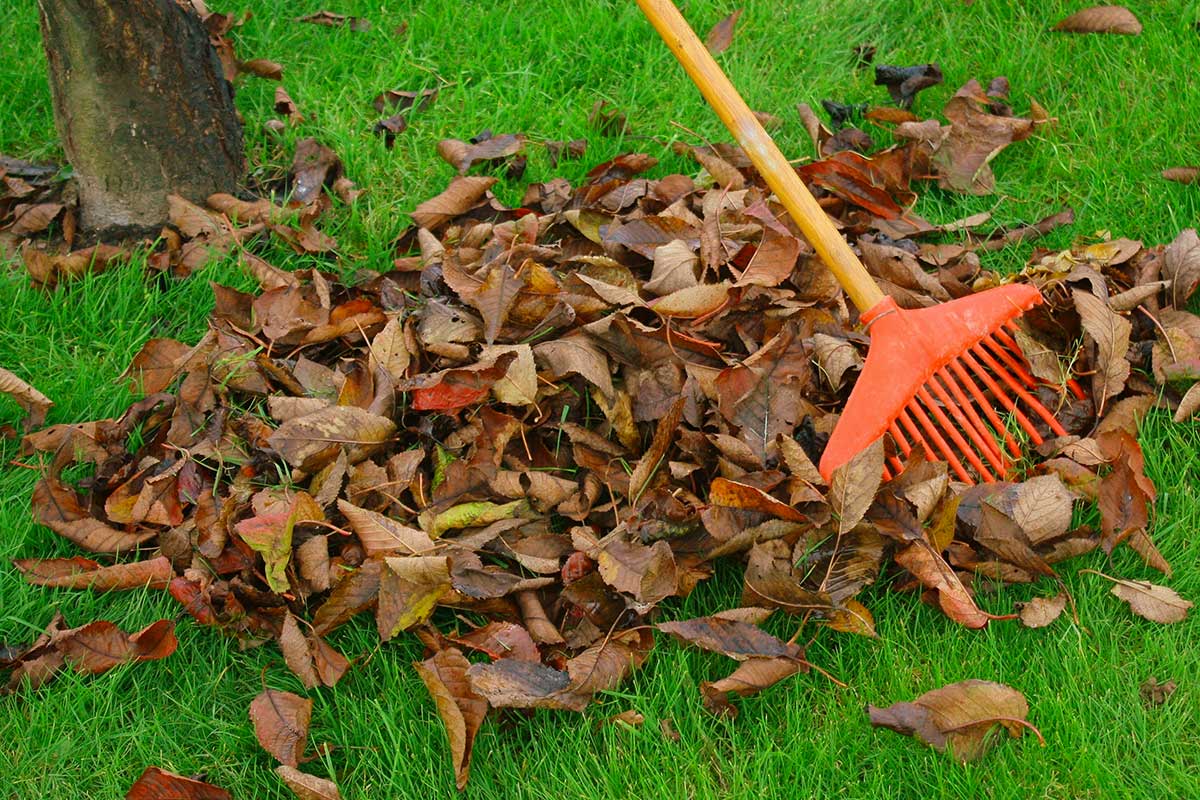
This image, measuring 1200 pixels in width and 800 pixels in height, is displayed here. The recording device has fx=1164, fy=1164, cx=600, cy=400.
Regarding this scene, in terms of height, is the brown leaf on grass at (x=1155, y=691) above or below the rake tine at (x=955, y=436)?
below

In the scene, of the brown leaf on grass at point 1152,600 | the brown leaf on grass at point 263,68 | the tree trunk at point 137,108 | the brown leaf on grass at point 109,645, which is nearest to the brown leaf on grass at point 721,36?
the brown leaf on grass at point 263,68

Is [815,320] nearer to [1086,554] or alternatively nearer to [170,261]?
[1086,554]

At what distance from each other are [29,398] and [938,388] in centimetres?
215

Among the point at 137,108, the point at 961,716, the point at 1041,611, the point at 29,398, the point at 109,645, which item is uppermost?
the point at 137,108

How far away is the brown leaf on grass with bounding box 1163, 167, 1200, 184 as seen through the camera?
10.3 feet

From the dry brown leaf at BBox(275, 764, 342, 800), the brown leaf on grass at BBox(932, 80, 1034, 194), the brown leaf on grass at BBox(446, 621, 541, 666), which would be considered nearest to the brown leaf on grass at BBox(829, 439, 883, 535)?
the brown leaf on grass at BBox(446, 621, 541, 666)

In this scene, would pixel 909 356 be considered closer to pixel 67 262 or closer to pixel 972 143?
pixel 972 143

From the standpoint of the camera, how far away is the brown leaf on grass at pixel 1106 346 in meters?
2.63

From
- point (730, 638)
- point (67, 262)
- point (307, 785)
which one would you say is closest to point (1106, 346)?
point (730, 638)

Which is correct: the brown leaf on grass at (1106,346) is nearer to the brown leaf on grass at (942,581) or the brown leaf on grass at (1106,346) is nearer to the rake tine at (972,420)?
the rake tine at (972,420)

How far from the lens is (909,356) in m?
2.54

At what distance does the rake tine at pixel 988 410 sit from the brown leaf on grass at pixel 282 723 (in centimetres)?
154

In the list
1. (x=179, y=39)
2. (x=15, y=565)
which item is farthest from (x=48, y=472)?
(x=179, y=39)

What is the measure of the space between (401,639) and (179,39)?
1789mm
